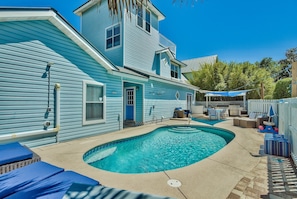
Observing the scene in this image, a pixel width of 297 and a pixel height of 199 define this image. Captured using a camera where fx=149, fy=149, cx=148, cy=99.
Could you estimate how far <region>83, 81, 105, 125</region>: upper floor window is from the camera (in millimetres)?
6787

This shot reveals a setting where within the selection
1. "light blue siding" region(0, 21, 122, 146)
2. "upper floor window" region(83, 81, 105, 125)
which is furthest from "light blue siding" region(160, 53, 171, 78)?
"light blue siding" region(0, 21, 122, 146)

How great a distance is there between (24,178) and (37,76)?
160 inches

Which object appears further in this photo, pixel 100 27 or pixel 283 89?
pixel 283 89

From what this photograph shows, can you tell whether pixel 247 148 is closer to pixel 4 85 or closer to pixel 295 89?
pixel 295 89

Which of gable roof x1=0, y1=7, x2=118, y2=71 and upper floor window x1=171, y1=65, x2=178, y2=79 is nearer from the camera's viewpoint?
gable roof x1=0, y1=7, x2=118, y2=71

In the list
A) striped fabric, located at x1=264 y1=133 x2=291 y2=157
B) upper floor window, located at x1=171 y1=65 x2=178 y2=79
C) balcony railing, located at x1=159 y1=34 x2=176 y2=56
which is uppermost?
balcony railing, located at x1=159 y1=34 x2=176 y2=56

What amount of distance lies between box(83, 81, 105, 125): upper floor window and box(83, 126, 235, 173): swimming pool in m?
1.70

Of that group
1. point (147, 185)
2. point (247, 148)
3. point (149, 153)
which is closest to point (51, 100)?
point (149, 153)

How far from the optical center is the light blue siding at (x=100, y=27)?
11539 mm

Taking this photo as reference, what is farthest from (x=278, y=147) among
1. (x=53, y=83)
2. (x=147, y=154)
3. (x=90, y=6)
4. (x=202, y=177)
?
(x=90, y=6)

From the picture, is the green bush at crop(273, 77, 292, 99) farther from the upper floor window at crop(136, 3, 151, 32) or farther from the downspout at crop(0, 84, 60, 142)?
the downspout at crop(0, 84, 60, 142)

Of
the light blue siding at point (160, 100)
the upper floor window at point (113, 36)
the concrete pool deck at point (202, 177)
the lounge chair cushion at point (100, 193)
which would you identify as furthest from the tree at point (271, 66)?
the lounge chair cushion at point (100, 193)

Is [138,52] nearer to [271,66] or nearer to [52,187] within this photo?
[52,187]

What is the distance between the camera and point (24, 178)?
2.41 meters
